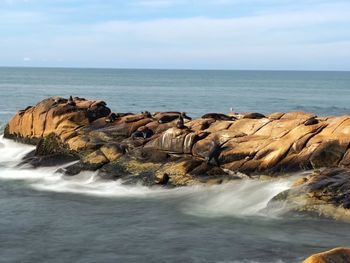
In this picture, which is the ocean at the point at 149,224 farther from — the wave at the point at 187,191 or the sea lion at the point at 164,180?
the sea lion at the point at 164,180

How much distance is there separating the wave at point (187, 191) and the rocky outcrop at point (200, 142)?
919 millimetres

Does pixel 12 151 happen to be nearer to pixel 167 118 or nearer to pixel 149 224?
pixel 167 118

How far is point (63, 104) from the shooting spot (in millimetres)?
44469

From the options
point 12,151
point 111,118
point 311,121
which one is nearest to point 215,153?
point 311,121

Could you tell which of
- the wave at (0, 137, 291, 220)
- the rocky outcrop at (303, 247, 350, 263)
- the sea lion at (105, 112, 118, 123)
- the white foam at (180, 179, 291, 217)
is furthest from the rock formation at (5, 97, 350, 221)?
the rocky outcrop at (303, 247, 350, 263)

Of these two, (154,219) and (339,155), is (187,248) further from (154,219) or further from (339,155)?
(339,155)

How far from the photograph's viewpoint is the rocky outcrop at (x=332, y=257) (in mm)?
10930

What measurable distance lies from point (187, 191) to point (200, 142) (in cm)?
454

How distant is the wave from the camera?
27.1 metres

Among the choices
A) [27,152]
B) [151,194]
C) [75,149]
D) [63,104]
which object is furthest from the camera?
[63,104]

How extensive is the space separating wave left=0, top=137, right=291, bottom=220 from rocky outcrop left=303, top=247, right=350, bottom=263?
46.3 feet

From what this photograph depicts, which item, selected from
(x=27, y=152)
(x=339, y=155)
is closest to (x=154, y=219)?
(x=339, y=155)

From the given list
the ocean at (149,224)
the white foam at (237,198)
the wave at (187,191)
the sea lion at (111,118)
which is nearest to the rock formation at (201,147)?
the sea lion at (111,118)

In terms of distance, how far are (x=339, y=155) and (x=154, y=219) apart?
10.9m
